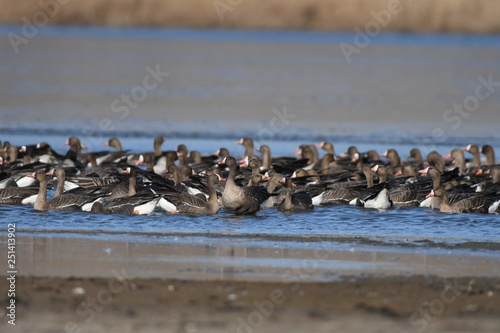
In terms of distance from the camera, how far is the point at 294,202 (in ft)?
50.1

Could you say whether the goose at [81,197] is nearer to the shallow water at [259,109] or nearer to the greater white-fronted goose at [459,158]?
the shallow water at [259,109]

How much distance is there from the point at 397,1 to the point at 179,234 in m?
65.9

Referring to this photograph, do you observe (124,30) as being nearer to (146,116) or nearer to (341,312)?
(146,116)

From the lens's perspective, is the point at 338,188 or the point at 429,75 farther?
the point at 429,75

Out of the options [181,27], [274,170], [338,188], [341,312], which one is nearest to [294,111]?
[274,170]

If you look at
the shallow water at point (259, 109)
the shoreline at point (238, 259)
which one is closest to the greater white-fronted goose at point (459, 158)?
the shallow water at point (259, 109)

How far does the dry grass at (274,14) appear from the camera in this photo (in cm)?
7500

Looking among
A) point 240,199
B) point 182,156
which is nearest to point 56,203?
point 240,199

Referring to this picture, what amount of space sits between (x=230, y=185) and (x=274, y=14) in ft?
222

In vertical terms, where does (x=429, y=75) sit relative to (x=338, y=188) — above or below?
above

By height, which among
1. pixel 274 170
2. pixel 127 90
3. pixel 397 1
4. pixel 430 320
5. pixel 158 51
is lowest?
pixel 430 320

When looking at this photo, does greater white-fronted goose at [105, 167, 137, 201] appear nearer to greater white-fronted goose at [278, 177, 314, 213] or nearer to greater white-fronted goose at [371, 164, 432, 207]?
greater white-fronted goose at [278, 177, 314, 213]

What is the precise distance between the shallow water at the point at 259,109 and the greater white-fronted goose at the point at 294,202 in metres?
0.21

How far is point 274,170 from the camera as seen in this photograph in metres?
18.6
